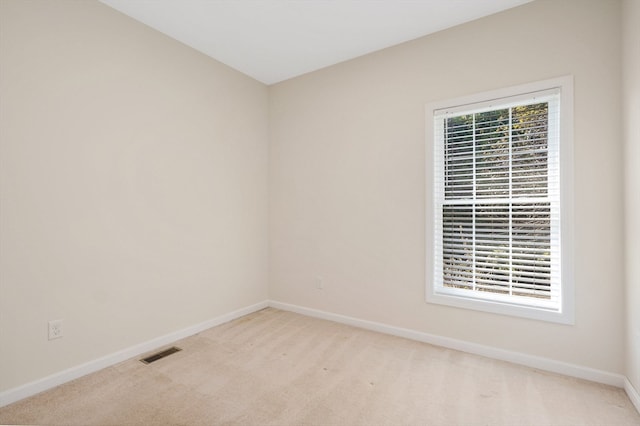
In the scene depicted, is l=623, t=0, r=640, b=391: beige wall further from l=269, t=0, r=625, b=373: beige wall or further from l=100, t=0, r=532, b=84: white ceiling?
l=100, t=0, r=532, b=84: white ceiling

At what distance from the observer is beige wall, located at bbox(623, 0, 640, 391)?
1.85 m

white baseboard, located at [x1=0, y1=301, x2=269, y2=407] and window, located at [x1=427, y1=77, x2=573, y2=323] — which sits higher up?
window, located at [x1=427, y1=77, x2=573, y2=323]

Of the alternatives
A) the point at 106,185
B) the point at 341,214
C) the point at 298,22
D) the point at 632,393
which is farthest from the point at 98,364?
the point at 632,393

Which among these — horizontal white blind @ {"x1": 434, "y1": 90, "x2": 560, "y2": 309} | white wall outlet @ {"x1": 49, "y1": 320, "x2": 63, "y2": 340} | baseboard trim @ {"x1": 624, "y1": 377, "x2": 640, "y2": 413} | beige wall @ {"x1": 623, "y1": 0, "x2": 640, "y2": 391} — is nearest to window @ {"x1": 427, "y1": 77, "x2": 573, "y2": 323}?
horizontal white blind @ {"x1": 434, "y1": 90, "x2": 560, "y2": 309}

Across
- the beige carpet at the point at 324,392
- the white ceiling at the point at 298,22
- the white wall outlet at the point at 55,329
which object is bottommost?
the beige carpet at the point at 324,392

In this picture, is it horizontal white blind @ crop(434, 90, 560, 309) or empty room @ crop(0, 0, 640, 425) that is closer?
empty room @ crop(0, 0, 640, 425)

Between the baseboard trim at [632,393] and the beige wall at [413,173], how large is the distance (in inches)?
4.2

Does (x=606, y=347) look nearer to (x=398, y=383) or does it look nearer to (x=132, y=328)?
(x=398, y=383)

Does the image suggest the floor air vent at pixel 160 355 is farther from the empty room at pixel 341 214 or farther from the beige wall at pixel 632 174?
the beige wall at pixel 632 174

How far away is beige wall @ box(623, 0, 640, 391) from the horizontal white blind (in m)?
0.38

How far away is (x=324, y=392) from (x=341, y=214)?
1.74 m

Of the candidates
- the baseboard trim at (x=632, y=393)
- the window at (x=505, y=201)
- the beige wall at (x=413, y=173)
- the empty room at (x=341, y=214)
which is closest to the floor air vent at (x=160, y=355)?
the empty room at (x=341, y=214)

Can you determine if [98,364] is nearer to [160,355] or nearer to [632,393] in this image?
[160,355]

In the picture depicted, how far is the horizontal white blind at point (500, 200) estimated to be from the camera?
235cm
